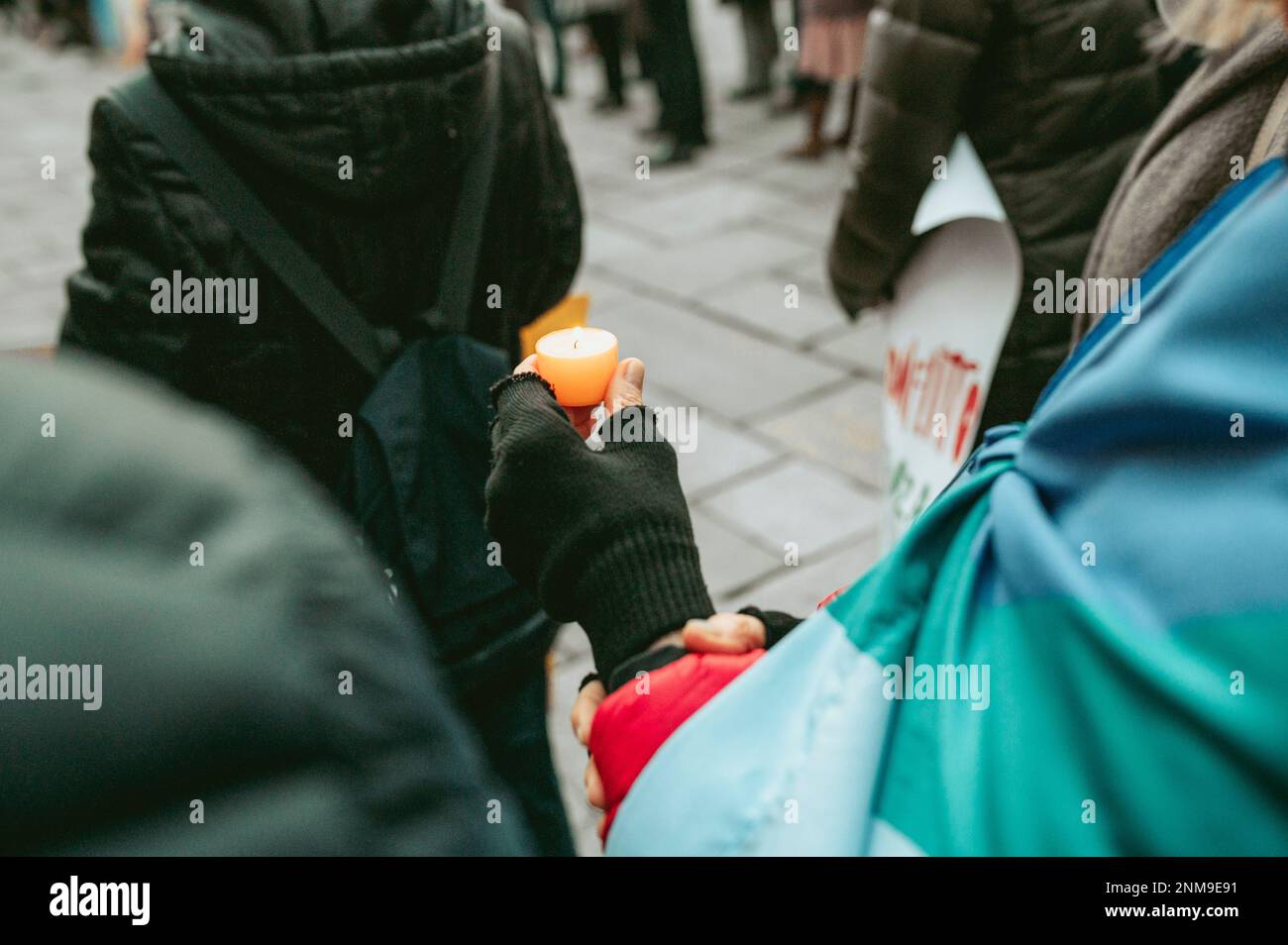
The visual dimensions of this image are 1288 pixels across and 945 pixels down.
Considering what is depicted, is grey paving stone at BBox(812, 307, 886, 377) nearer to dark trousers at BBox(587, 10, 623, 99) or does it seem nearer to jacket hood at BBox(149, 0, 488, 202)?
jacket hood at BBox(149, 0, 488, 202)

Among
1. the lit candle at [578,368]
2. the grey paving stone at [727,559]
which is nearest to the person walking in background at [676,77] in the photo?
the grey paving stone at [727,559]

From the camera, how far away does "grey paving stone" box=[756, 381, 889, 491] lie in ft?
13.8

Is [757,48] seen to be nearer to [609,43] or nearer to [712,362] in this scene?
[609,43]

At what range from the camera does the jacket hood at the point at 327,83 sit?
1.70 meters

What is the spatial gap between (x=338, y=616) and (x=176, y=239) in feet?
4.50

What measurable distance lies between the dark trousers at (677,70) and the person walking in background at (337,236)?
569 cm

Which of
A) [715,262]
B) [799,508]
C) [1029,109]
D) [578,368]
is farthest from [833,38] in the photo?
[578,368]

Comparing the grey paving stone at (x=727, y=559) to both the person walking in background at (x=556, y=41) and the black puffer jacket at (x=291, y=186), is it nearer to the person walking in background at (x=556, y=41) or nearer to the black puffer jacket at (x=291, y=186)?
the black puffer jacket at (x=291, y=186)

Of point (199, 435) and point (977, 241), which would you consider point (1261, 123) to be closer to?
point (977, 241)

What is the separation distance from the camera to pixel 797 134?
7.93 meters

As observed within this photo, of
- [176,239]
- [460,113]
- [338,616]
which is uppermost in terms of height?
[338,616]

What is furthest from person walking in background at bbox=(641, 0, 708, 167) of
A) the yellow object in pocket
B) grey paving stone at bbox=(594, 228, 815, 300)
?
the yellow object in pocket
